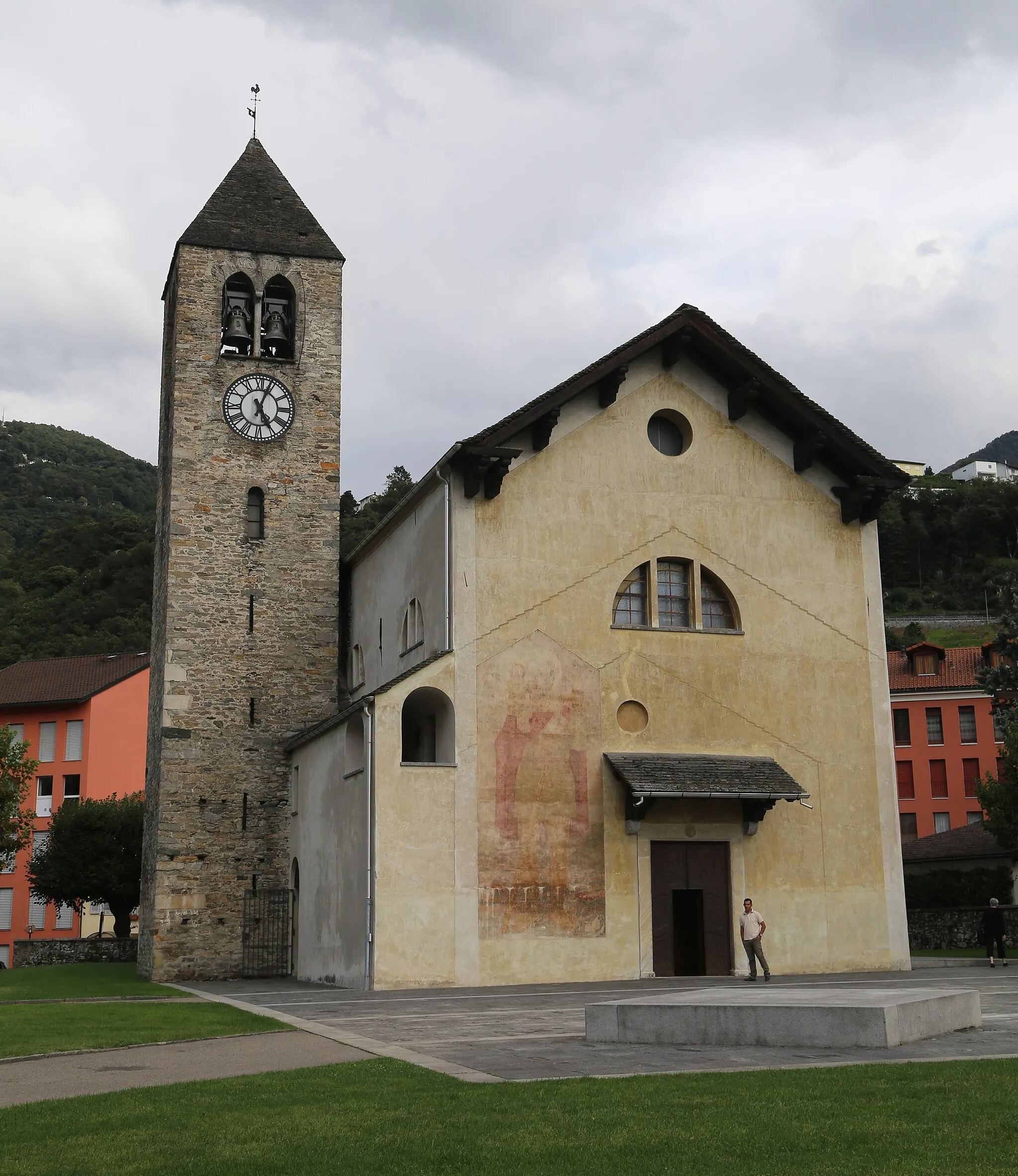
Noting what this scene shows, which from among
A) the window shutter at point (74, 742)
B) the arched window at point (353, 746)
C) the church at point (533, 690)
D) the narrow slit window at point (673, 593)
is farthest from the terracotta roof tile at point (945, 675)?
the arched window at point (353, 746)

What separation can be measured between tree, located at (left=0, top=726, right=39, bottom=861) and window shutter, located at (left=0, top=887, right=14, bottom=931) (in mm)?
24994

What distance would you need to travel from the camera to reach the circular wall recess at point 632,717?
2677 centimetres

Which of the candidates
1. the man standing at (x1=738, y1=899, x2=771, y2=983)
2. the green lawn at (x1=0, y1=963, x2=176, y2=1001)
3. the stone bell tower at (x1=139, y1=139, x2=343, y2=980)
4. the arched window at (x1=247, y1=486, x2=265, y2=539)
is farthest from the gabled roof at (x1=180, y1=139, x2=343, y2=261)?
the man standing at (x1=738, y1=899, x2=771, y2=983)

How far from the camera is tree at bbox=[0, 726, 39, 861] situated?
35.6 m

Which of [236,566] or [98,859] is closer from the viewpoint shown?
[236,566]

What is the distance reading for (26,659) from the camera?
75.4m

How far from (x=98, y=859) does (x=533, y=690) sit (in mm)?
29383

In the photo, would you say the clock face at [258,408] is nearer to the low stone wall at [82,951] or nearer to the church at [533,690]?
the church at [533,690]

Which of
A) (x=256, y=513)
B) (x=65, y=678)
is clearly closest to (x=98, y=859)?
(x=65, y=678)

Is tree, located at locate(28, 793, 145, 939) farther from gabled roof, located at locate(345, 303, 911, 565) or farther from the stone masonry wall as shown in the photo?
gabled roof, located at locate(345, 303, 911, 565)

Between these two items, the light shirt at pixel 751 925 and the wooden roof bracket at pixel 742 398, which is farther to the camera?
the wooden roof bracket at pixel 742 398

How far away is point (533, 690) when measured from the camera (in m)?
26.2

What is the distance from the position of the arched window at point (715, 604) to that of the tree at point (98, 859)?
92.6ft

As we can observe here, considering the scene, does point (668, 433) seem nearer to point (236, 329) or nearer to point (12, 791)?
point (236, 329)
